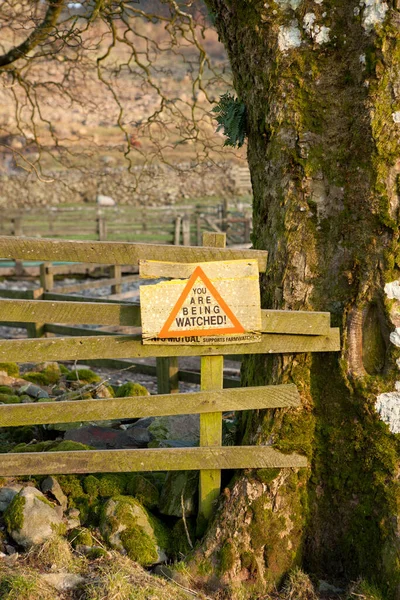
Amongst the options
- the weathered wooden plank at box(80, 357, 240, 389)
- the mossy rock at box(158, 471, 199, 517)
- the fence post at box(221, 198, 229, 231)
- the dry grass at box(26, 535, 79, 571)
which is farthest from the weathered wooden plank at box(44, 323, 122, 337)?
the fence post at box(221, 198, 229, 231)

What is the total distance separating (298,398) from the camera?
3.88 meters

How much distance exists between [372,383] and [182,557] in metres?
1.44

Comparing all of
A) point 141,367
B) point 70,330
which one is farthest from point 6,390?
point 70,330

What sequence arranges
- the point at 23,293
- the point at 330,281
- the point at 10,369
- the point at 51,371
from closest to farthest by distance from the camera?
the point at 330,281, the point at 10,369, the point at 51,371, the point at 23,293

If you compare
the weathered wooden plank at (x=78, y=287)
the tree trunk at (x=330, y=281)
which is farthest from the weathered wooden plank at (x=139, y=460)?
the weathered wooden plank at (x=78, y=287)

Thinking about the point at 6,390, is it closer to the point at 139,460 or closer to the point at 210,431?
the point at 139,460

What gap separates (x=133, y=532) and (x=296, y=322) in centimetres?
148

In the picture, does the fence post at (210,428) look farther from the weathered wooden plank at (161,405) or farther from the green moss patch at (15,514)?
the green moss patch at (15,514)

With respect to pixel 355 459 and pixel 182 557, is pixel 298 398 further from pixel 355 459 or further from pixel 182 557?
pixel 182 557

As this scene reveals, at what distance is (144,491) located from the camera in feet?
14.0

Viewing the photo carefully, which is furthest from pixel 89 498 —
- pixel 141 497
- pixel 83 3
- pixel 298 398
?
pixel 83 3

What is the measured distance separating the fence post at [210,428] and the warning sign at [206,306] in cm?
16

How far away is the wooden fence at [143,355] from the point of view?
3.75m

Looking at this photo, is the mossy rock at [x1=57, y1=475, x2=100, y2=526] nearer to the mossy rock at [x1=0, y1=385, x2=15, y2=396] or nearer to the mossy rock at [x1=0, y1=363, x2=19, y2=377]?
the mossy rock at [x1=0, y1=385, x2=15, y2=396]
